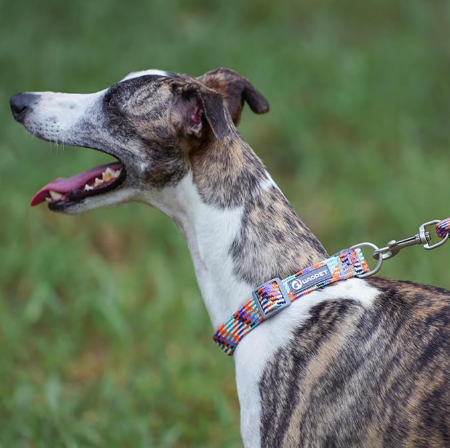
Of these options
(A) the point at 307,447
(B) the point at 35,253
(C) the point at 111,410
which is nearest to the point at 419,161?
(B) the point at 35,253

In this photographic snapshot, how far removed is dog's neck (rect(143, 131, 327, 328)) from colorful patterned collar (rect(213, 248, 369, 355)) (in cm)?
5

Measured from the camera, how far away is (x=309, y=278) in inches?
110

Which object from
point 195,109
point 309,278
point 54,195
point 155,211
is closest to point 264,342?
point 309,278

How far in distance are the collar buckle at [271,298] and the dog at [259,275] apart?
3cm

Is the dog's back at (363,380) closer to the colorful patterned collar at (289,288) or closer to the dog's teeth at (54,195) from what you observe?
the colorful patterned collar at (289,288)

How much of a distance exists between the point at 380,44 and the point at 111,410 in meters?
→ 5.10

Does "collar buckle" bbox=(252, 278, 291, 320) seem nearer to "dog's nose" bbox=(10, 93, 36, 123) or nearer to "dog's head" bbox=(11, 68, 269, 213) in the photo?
"dog's head" bbox=(11, 68, 269, 213)

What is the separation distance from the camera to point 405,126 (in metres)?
6.92

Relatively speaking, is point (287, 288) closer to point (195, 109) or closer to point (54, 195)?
point (195, 109)

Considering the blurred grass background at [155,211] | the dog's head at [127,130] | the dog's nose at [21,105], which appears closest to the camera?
the dog's head at [127,130]

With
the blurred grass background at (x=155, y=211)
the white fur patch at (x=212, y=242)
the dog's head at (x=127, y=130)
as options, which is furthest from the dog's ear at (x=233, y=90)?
the blurred grass background at (x=155, y=211)

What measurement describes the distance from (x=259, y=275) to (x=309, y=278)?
0.55ft

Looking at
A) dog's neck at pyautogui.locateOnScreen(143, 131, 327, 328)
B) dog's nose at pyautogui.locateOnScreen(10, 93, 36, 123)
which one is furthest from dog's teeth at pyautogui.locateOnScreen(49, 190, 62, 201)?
dog's neck at pyautogui.locateOnScreen(143, 131, 327, 328)

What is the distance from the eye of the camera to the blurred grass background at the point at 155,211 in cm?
423
